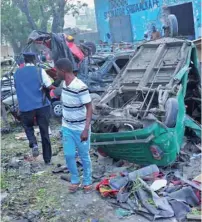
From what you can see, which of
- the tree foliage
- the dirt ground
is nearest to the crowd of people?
the dirt ground

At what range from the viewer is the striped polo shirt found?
4.39m

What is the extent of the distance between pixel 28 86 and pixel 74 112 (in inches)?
53.0

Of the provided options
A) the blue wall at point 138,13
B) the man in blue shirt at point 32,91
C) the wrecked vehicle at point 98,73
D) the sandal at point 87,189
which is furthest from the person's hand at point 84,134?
the blue wall at point 138,13

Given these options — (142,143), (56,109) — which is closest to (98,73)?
(56,109)

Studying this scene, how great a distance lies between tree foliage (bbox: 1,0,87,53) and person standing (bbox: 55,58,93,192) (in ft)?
56.1

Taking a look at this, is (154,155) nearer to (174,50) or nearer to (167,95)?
(167,95)

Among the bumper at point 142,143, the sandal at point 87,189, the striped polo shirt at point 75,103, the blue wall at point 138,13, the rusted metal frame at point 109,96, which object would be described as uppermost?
the blue wall at point 138,13

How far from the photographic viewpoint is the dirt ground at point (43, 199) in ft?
13.7

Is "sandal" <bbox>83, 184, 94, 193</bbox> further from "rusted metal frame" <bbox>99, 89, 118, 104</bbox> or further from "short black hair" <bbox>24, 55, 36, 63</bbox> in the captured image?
"short black hair" <bbox>24, 55, 36, 63</bbox>

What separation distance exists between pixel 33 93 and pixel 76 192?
1681 millimetres

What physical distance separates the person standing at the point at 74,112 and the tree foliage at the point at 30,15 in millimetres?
17106

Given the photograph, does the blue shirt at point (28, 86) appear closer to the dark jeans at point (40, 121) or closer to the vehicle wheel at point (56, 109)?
the dark jeans at point (40, 121)

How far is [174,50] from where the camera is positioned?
21.1 ft

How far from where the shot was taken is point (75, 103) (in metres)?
4.46
